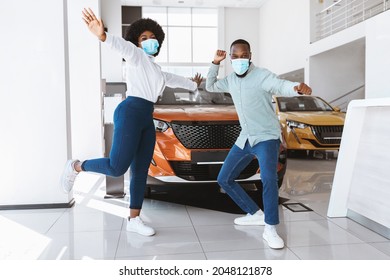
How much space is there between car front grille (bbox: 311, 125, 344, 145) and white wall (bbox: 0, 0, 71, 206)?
419 cm

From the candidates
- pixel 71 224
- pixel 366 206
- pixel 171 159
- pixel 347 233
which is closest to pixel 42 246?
pixel 71 224

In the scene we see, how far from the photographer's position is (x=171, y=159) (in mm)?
3133

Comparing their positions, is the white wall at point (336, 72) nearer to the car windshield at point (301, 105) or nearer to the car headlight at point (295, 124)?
the car windshield at point (301, 105)

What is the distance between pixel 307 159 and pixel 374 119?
4137 mm

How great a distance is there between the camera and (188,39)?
59.7 feet

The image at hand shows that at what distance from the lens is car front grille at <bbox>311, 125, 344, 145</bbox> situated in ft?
20.0

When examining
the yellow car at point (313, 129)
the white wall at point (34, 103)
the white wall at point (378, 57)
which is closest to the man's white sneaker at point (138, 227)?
the white wall at point (34, 103)

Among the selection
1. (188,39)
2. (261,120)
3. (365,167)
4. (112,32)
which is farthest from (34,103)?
(188,39)

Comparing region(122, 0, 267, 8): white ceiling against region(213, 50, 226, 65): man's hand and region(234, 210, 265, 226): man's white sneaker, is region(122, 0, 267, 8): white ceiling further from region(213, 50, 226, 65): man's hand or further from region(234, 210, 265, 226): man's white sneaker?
region(234, 210, 265, 226): man's white sneaker

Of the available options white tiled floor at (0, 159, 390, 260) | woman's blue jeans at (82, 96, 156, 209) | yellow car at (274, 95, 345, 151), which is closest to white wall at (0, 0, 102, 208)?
white tiled floor at (0, 159, 390, 260)

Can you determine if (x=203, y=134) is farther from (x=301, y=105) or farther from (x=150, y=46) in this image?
(x=301, y=105)

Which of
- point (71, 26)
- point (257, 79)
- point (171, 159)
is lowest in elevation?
point (171, 159)

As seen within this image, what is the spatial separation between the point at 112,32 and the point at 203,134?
11282mm
